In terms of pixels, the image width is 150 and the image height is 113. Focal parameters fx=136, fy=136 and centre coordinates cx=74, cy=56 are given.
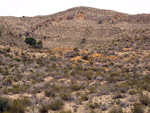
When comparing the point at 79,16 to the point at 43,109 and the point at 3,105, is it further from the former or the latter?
the point at 3,105

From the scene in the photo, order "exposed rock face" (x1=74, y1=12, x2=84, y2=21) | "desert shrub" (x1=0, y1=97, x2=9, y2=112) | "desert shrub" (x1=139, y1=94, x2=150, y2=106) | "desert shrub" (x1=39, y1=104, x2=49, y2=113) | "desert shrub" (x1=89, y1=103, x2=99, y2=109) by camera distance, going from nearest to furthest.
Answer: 1. "desert shrub" (x1=0, y1=97, x2=9, y2=112)
2. "desert shrub" (x1=39, y1=104, x2=49, y2=113)
3. "desert shrub" (x1=139, y1=94, x2=150, y2=106)
4. "desert shrub" (x1=89, y1=103, x2=99, y2=109)
5. "exposed rock face" (x1=74, y1=12, x2=84, y2=21)

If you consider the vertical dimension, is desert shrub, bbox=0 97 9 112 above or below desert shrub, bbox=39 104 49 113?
above

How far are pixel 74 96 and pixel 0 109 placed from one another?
378 centimetres

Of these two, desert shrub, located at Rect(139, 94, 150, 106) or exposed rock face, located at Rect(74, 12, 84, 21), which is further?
exposed rock face, located at Rect(74, 12, 84, 21)

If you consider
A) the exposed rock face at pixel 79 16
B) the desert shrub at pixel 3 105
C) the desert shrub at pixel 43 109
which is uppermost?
the exposed rock face at pixel 79 16

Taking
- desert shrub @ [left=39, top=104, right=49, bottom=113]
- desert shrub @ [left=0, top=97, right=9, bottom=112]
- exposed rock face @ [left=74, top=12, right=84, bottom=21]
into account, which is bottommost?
desert shrub @ [left=39, top=104, right=49, bottom=113]

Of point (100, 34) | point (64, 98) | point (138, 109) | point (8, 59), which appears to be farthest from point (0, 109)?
point (100, 34)

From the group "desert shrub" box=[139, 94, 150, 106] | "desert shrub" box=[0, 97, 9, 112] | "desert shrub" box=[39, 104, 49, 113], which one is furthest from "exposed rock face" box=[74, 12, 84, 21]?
"desert shrub" box=[0, 97, 9, 112]

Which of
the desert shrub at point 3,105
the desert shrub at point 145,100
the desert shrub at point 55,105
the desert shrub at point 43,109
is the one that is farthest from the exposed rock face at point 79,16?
the desert shrub at point 3,105

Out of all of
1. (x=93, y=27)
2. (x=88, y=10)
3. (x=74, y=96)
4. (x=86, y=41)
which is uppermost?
(x=88, y=10)

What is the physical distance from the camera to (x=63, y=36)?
58875 mm

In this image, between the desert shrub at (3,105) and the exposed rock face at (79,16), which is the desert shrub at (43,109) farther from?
the exposed rock face at (79,16)

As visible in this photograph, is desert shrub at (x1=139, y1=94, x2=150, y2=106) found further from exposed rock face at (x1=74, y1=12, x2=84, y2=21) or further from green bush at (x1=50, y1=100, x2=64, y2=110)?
exposed rock face at (x1=74, y1=12, x2=84, y2=21)

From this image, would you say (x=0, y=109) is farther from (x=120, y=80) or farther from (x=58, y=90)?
(x=120, y=80)
